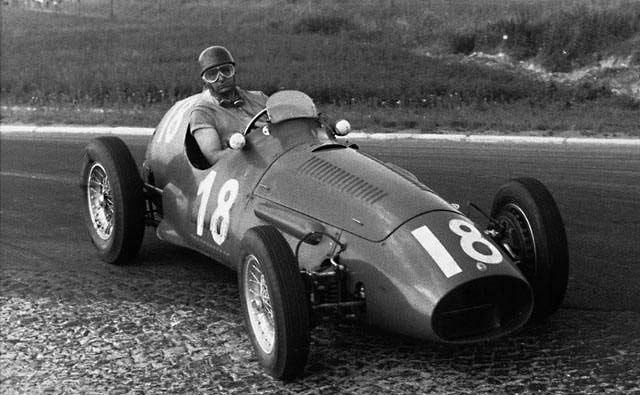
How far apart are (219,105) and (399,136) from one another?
333 inches

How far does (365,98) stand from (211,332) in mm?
14761

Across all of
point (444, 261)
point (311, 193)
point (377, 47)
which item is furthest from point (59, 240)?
point (377, 47)

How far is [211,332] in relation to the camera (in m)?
6.02

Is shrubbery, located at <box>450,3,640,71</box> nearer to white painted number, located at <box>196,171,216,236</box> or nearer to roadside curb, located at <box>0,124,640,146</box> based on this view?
roadside curb, located at <box>0,124,640,146</box>

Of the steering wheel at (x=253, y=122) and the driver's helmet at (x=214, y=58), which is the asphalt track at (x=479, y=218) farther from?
the driver's helmet at (x=214, y=58)

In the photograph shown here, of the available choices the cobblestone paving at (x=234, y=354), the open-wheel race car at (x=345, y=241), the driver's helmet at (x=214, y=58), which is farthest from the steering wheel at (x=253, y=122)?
the cobblestone paving at (x=234, y=354)

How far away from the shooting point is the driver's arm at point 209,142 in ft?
22.4

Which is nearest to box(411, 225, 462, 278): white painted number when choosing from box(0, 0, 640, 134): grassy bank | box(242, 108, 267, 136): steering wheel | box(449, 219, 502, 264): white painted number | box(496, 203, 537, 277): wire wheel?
box(449, 219, 502, 264): white painted number

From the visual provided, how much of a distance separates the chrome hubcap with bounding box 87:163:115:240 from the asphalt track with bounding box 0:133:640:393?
0.27m

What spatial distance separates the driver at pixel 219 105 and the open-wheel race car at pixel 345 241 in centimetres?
26

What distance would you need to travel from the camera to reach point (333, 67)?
78.0 ft

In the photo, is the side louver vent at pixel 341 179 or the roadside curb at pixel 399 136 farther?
the roadside curb at pixel 399 136

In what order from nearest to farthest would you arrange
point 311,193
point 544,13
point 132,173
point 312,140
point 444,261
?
1. point 444,261
2. point 311,193
3. point 312,140
4. point 132,173
5. point 544,13

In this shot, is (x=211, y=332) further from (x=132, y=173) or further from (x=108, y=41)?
(x=108, y=41)
